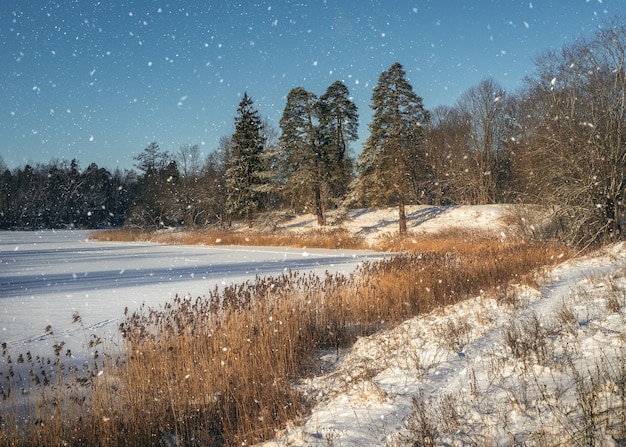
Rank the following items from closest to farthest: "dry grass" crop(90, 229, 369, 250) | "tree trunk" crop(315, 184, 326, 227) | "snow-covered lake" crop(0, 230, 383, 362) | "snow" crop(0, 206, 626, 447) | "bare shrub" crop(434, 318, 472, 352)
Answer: "snow" crop(0, 206, 626, 447), "bare shrub" crop(434, 318, 472, 352), "snow-covered lake" crop(0, 230, 383, 362), "dry grass" crop(90, 229, 369, 250), "tree trunk" crop(315, 184, 326, 227)

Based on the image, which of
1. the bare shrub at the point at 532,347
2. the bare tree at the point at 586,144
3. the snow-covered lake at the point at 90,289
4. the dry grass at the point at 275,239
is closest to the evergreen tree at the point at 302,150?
the dry grass at the point at 275,239

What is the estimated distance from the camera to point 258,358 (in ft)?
19.5

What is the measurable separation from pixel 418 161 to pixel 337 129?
8046mm

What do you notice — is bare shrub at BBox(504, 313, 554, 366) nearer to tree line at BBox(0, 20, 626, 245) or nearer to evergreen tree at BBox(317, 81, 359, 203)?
tree line at BBox(0, 20, 626, 245)

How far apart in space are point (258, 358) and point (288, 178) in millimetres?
28599

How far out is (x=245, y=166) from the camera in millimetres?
36094

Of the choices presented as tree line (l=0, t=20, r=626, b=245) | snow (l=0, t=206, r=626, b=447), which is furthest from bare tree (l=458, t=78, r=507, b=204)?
snow (l=0, t=206, r=626, b=447)

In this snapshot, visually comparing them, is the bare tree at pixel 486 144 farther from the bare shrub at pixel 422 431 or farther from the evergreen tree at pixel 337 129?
the bare shrub at pixel 422 431

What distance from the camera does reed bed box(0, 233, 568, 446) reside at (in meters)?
4.34

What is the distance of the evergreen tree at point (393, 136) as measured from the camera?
27.0m

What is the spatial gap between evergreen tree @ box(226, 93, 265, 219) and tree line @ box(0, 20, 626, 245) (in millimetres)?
107

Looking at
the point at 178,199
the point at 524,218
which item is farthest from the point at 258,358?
the point at 178,199

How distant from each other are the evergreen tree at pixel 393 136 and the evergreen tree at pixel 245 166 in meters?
11.6

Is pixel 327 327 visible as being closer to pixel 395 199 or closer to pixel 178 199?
pixel 395 199
